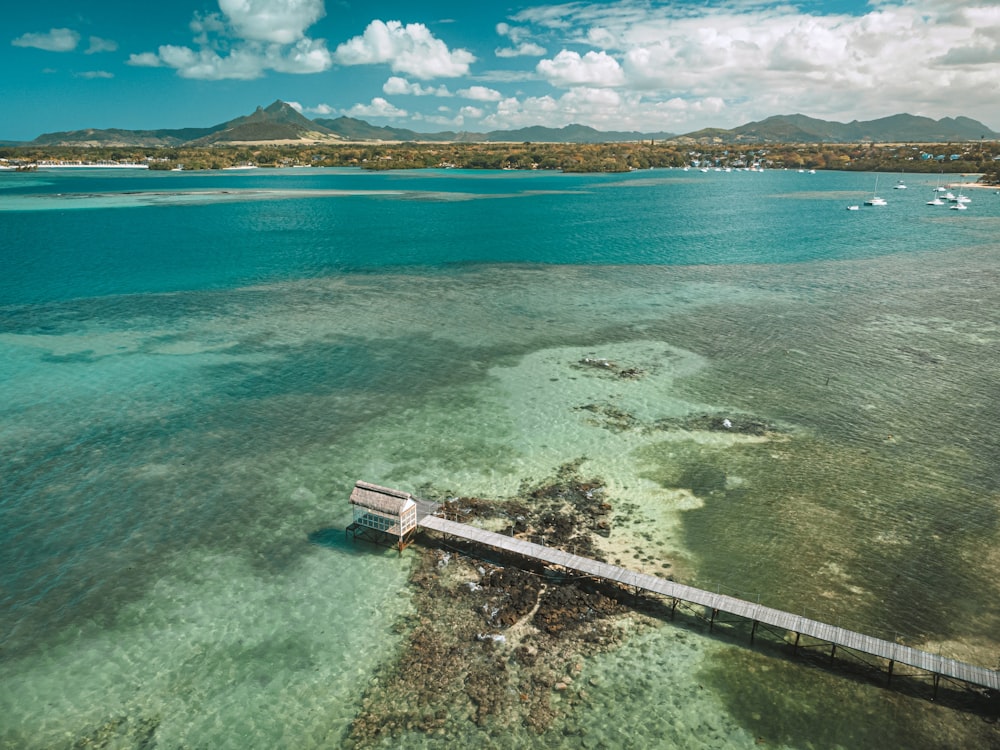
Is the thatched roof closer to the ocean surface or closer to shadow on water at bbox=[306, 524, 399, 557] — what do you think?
shadow on water at bbox=[306, 524, 399, 557]

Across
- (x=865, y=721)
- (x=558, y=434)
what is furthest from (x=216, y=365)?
(x=865, y=721)

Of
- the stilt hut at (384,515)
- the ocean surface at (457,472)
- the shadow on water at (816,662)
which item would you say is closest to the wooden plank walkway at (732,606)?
the shadow on water at (816,662)

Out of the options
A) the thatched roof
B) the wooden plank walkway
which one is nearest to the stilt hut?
the thatched roof

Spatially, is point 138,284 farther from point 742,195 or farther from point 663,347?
point 742,195

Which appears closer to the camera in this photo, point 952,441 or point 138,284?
point 952,441

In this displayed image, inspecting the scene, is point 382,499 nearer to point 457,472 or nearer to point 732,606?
point 457,472

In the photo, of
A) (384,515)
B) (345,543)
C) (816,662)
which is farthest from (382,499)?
(816,662)
